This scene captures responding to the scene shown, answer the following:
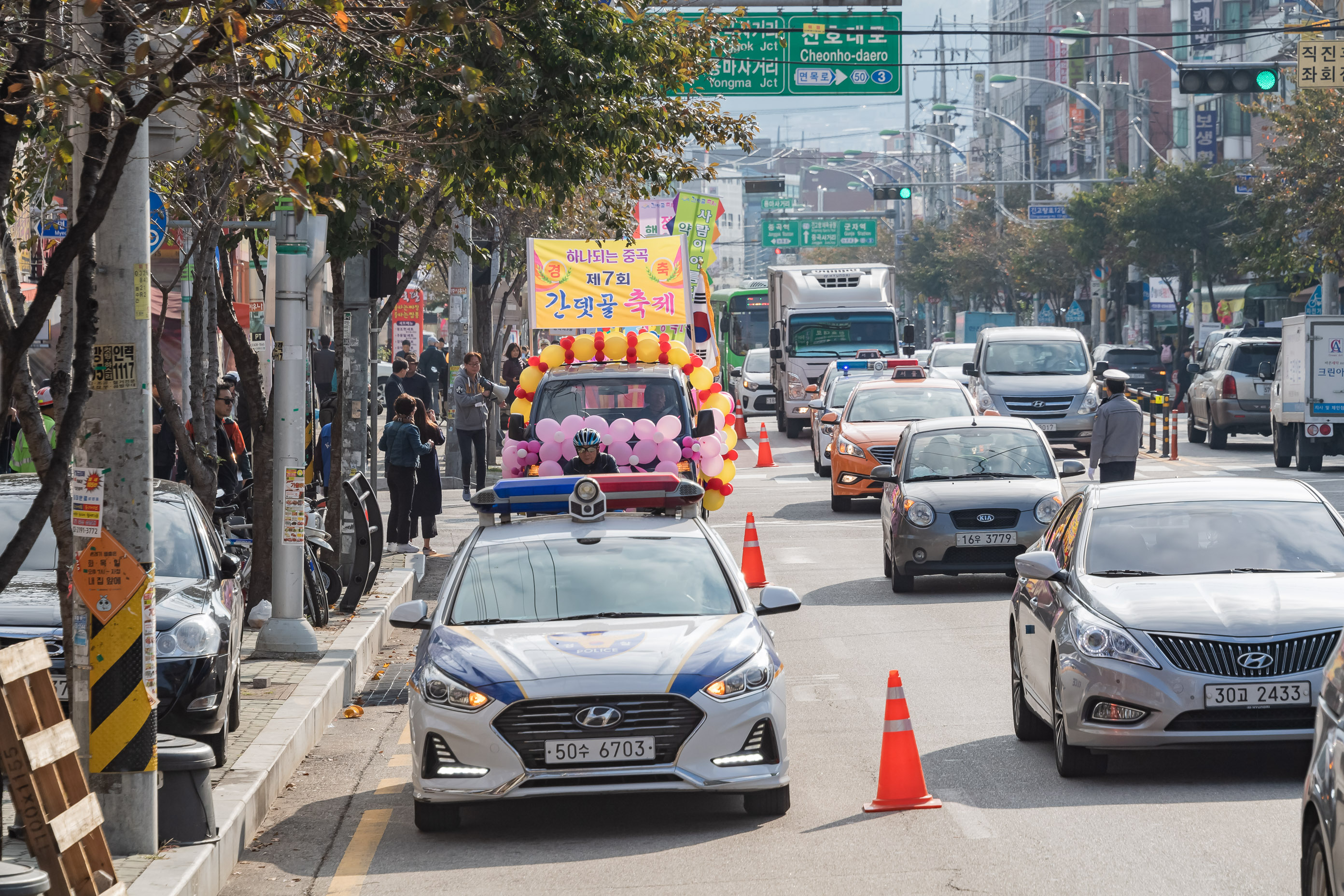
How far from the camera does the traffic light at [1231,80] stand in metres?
25.1

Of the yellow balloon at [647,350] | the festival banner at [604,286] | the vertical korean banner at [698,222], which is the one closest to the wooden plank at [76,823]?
the yellow balloon at [647,350]

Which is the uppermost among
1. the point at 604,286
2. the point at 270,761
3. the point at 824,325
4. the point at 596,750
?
the point at 604,286

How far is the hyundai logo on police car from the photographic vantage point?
8.01 m

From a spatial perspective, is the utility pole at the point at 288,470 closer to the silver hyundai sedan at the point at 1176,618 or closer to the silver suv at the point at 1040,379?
the silver hyundai sedan at the point at 1176,618

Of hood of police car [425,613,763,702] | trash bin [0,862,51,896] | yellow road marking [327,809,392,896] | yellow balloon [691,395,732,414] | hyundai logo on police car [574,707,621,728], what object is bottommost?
yellow road marking [327,809,392,896]

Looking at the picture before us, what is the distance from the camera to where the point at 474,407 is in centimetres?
2542

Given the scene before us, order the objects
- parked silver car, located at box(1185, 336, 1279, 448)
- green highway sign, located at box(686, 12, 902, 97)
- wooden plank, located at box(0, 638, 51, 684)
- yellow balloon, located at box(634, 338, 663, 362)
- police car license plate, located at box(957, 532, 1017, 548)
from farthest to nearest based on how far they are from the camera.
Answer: parked silver car, located at box(1185, 336, 1279, 448), green highway sign, located at box(686, 12, 902, 97), yellow balloon, located at box(634, 338, 663, 362), police car license plate, located at box(957, 532, 1017, 548), wooden plank, located at box(0, 638, 51, 684)

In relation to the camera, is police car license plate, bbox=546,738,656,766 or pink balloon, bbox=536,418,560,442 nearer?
police car license plate, bbox=546,738,656,766

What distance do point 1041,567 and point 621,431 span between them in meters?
8.99

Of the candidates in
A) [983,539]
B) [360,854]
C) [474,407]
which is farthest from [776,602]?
[474,407]

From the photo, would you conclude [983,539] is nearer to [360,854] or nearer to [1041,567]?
[1041,567]

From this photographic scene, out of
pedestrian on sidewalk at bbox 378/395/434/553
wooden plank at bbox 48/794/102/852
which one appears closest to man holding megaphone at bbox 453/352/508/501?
pedestrian on sidewalk at bbox 378/395/434/553

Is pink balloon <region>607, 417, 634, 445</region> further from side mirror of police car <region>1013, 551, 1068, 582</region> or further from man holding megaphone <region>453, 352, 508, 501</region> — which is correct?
side mirror of police car <region>1013, 551, 1068, 582</region>

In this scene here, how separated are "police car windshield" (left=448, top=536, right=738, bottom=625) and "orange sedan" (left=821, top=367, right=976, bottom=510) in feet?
47.3
